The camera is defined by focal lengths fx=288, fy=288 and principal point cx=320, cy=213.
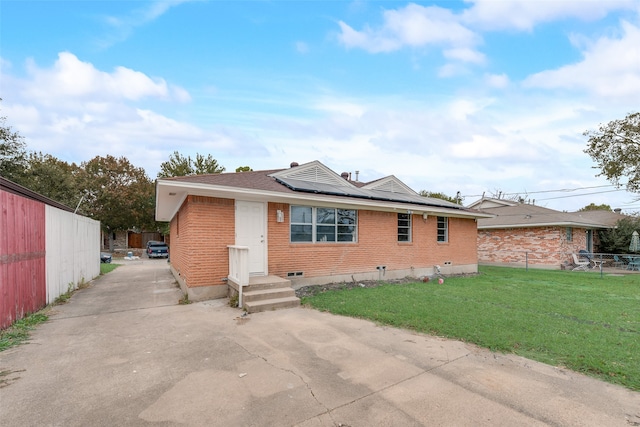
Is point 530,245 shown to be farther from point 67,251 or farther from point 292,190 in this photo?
point 67,251

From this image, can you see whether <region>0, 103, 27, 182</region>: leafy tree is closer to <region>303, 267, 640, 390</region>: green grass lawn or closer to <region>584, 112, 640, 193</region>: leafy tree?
<region>303, 267, 640, 390</region>: green grass lawn

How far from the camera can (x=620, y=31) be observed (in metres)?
9.53

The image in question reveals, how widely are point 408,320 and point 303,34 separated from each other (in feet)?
30.8

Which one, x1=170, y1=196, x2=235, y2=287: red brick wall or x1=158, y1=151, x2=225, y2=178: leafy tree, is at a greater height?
x1=158, y1=151, x2=225, y2=178: leafy tree

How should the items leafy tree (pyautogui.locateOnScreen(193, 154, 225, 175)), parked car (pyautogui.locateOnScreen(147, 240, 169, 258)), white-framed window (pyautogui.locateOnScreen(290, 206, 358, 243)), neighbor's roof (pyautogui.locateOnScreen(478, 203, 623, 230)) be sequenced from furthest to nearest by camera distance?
leafy tree (pyautogui.locateOnScreen(193, 154, 225, 175)) < parked car (pyautogui.locateOnScreen(147, 240, 169, 258)) < neighbor's roof (pyautogui.locateOnScreen(478, 203, 623, 230)) < white-framed window (pyautogui.locateOnScreen(290, 206, 358, 243))

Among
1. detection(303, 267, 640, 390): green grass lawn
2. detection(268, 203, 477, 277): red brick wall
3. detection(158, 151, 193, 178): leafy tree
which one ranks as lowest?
detection(303, 267, 640, 390): green grass lawn

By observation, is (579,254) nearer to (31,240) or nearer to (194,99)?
(194,99)

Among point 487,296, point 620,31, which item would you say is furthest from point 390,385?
point 620,31

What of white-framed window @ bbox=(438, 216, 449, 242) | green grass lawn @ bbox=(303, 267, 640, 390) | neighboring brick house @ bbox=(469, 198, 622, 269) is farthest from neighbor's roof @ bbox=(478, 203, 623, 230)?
green grass lawn @ bbox=(303, 267, 640, 390)

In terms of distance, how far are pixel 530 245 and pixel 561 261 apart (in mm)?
1650

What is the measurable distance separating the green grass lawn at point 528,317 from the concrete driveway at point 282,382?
0.46m

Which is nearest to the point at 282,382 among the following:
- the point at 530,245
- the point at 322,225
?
the point at 322,225

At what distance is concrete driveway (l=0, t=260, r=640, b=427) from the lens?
2.59 meters

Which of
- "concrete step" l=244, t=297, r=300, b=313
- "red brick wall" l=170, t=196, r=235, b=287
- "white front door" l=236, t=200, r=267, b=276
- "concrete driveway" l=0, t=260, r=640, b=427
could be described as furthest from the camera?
"white front door" l=236, t=200, r=267, b=276
